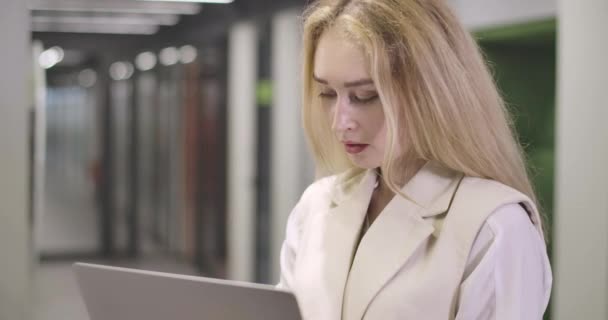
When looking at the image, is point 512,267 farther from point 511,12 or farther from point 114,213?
point 114,213

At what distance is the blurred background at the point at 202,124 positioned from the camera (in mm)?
3787

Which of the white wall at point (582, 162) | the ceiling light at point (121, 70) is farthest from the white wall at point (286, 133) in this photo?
the white wall at point (582, 162)

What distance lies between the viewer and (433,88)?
5.00 ft

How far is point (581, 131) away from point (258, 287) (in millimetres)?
2220

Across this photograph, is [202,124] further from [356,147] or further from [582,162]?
[356,147]

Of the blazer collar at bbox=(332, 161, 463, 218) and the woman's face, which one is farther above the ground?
the woman's face

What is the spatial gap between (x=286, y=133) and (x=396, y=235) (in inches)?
183

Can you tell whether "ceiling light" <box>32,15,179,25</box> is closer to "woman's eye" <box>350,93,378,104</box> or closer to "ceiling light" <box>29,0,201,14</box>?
"ceiling light" <box>29,0,201,14</box>

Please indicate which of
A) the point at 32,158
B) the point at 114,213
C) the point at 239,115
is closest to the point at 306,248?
the point at 32,158

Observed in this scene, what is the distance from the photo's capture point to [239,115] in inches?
272

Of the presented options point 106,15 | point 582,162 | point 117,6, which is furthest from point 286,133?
point 582,162

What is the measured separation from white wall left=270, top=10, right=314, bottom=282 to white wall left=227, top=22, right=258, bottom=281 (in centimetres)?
45

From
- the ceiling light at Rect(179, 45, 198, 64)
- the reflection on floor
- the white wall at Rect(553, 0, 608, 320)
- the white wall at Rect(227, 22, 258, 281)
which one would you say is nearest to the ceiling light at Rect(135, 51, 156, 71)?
the ceiling light at Rect(179, 45, 198, 64)

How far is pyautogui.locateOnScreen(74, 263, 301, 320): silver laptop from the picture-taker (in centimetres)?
130
